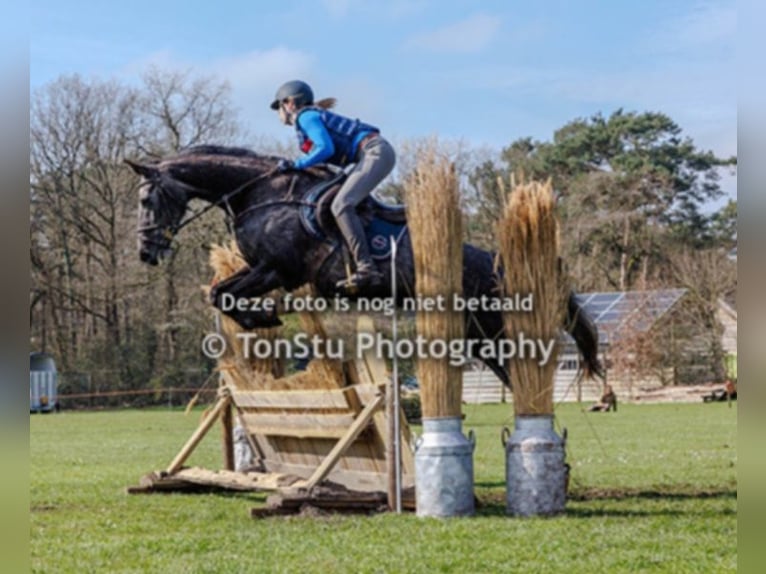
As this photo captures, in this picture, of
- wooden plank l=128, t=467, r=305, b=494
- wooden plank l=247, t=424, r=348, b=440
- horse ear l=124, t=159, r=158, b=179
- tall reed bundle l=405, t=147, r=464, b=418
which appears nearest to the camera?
tall reed bundle l=405, t=147, r=464, b=418

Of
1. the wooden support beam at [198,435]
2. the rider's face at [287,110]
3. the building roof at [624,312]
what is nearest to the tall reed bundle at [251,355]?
the wooden support beam at [198,435]

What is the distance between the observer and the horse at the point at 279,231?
752 centimetres

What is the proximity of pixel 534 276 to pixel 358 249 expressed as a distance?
4.50ft

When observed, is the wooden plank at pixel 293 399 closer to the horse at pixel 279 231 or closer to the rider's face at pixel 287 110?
the horse at pixel 279 231

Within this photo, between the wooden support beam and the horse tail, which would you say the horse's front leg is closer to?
the wooden support beam

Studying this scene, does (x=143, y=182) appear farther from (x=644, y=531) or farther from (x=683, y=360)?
(x=683, y=360)

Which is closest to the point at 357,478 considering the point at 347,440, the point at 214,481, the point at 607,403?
the point at 347,440

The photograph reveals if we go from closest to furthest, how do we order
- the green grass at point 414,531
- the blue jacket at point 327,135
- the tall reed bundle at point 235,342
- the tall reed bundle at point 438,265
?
the green grass at point 414,531
the tall reed bundle at point 438,265
the blue jacket at point 327,135
the tall reed bundle at point 235,342

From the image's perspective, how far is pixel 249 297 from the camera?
7844 mm

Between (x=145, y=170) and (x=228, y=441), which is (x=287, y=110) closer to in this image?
(x=145, y=170)

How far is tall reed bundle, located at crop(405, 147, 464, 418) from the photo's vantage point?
20.7 ft

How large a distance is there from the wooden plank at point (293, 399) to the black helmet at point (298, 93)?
2022 millimetres

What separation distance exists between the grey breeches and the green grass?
6.90 feet

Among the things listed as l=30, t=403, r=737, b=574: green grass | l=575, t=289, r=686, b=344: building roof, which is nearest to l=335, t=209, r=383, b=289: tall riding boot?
l=30, t=403, r=737, b=574: green grass
